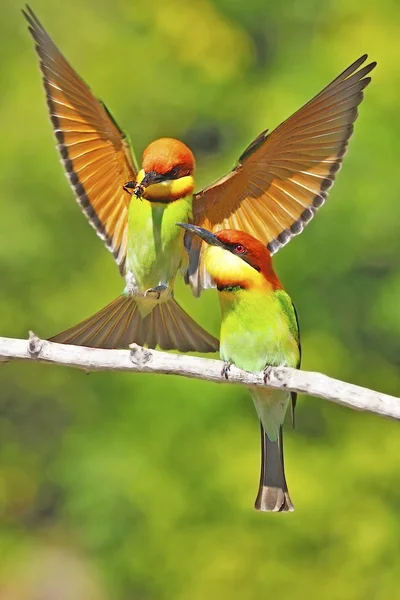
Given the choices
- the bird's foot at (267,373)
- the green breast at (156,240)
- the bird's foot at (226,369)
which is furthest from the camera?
the green breast at (156,240)

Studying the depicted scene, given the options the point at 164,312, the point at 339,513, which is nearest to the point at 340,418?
the point at 339,513

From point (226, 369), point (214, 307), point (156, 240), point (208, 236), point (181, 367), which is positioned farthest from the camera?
point (214, 307)

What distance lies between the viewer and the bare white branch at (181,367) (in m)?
2.22

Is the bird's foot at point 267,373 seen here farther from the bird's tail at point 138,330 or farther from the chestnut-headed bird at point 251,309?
the bird's tail at point 138,330

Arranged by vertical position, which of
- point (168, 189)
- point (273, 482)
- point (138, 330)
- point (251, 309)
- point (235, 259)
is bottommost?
point (273, 482)

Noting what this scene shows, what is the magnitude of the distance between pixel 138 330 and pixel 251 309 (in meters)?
0.37

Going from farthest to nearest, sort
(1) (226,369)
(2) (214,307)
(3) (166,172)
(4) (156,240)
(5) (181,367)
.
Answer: (2) (214,307) < (4) (156,240) < (3) (166,172) < (1) (226,369) < (5) (181,367)

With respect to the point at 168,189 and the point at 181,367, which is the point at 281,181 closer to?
the point at 168,189

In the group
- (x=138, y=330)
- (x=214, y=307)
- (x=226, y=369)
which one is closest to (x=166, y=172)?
(x=138, y=330)

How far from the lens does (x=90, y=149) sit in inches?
117

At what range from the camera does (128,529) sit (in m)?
5.04

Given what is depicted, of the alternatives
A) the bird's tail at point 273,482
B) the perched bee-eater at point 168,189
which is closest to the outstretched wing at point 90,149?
the perched bee-eater at point 168,189

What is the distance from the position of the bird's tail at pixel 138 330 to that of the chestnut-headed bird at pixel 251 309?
163 millimetres

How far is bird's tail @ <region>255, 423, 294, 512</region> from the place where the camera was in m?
2.94
